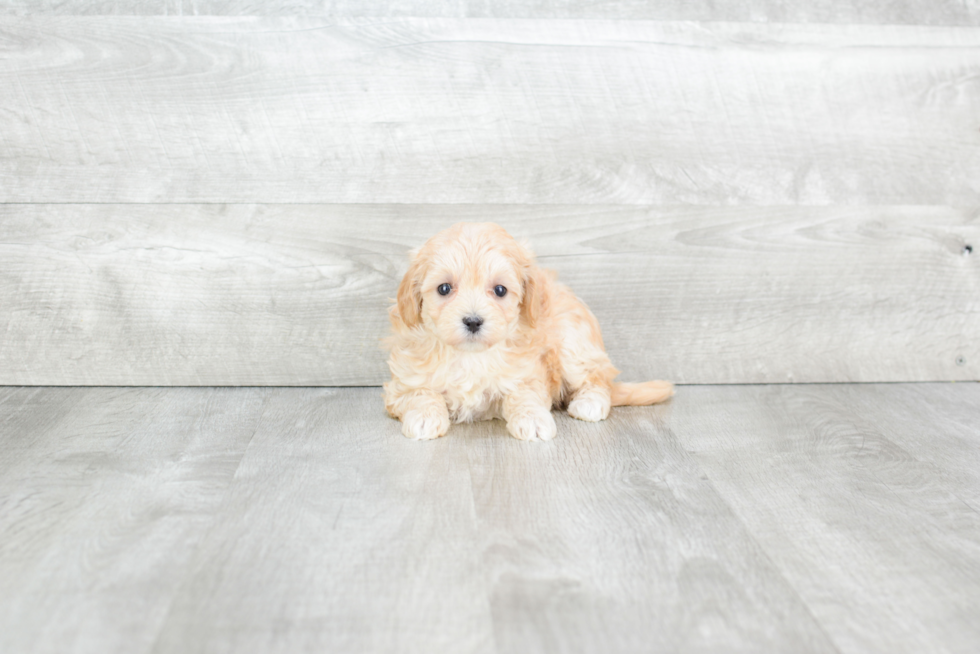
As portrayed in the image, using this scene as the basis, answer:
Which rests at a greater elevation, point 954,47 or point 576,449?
point 954,47

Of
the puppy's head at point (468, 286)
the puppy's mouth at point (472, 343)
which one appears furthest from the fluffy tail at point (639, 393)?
the puppy's mouth at point (472, 343)

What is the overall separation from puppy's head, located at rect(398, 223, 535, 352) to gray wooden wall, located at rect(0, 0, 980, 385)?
0.46 metres

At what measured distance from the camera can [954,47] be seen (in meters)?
2.44

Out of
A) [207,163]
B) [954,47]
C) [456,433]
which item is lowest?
[456,433]

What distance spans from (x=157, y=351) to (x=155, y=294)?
17cm

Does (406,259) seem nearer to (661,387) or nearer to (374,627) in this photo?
(661,387)

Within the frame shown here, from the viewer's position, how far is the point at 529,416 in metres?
1.96

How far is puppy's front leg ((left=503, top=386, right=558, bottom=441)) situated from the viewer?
195cm

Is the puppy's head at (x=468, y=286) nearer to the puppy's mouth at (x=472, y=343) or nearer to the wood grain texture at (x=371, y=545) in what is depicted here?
the puppy's mouth at (x=472, y=343)

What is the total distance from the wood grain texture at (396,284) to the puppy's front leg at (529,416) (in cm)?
52

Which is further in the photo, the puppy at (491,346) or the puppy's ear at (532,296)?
the puppy's ear at (532,296)

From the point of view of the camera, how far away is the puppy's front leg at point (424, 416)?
195 cm

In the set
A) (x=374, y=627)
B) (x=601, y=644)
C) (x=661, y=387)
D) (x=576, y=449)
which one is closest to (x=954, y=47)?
(x=661, y=387)

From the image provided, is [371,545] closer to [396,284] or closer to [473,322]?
[473,322]
